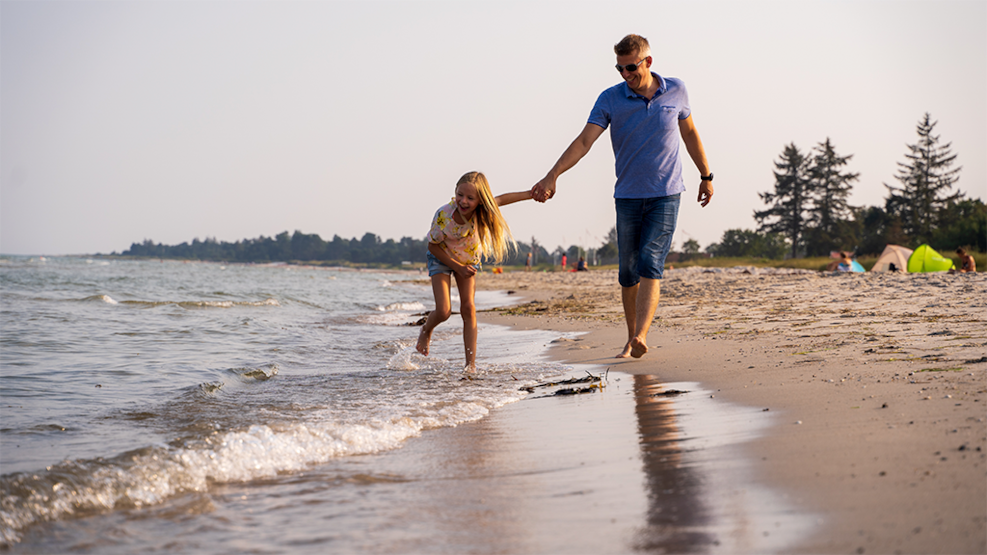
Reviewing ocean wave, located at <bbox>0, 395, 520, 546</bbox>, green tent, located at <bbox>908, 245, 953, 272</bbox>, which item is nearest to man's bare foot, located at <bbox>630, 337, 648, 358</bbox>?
ocean wave, located at <bbox>0, 395, 520, 546</bbox>

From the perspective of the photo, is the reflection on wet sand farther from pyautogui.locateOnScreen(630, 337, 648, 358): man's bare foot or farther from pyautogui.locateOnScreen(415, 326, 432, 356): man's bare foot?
pyautogui.locateOnScreen(415, 326, 432, 356): man's bare foot

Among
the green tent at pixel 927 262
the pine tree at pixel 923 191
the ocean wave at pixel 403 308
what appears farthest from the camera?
the pine tree at pixel 923 191

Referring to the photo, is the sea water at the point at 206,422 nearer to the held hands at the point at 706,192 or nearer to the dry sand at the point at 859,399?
the dry sand at the point at 859,399

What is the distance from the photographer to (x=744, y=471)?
188cm

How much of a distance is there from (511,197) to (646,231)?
100cm

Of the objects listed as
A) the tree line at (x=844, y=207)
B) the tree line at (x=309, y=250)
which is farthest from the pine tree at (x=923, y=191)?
the tree line at (x=309, y=250)

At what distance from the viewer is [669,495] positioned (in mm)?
1755

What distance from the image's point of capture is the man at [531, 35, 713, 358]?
14.2 ft

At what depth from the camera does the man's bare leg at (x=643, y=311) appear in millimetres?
4340

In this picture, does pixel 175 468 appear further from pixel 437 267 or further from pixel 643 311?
pixel 643 311

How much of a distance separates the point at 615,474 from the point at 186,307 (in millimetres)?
13275

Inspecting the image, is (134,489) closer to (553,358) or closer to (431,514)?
(431,514)

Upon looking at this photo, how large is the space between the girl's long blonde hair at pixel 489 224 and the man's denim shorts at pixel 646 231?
0.81 meters

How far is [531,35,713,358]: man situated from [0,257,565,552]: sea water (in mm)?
1010
